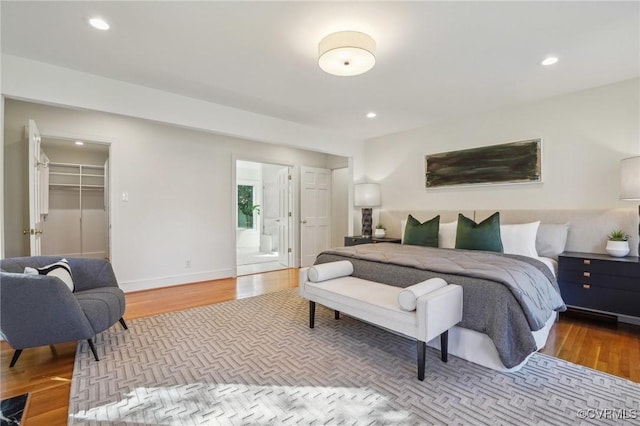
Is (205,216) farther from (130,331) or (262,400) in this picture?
(262,400)

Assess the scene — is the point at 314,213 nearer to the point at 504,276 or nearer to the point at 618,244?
the point at 504,276

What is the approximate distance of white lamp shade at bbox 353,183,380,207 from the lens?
17.2 ft

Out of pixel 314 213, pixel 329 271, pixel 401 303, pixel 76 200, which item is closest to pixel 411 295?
pixel 401 303

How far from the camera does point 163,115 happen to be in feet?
11.2

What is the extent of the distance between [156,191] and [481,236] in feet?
14.3

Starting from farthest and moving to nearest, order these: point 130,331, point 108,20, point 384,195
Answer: point 384,195 → point 130,331 → point 108,20

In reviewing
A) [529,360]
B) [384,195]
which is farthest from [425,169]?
[529,360]

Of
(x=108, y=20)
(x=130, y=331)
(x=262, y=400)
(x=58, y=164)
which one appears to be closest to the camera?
(x=262, y=400)

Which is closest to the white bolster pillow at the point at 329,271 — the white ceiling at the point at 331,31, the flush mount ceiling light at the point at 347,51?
the flush mount ceiling light at the point at 347,51

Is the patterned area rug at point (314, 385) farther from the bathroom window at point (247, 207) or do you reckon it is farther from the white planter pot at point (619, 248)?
the bathroom window at point (247, 207)

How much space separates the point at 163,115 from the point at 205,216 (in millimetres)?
1846

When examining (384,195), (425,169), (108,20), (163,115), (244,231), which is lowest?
(244,231)

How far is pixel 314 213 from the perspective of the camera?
6.27 metres

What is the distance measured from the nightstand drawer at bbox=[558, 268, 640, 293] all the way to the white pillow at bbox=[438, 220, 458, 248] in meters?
1.10
